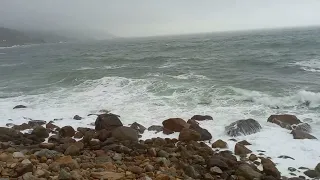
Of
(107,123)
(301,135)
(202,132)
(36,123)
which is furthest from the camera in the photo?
(36,123)

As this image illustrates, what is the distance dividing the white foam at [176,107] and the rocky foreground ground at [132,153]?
1.67 ft

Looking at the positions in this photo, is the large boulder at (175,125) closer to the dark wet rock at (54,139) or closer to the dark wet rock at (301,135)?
the dark wet rock at (301,135)

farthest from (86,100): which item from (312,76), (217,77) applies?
(312,76)

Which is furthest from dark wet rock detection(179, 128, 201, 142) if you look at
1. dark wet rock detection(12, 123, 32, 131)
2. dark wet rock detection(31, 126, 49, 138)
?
dark wet rock detection(12, 123, 32, 131)

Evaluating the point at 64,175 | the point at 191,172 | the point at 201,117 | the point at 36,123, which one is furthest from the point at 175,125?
the point at 36,123

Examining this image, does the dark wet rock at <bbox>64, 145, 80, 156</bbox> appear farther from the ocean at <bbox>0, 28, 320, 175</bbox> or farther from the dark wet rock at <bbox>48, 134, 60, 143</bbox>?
the ocean at <bbox>0, 28, 320, 175</bbox>

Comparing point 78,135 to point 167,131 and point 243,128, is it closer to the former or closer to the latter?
point 167,131

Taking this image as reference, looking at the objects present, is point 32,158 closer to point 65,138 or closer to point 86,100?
point 65,138

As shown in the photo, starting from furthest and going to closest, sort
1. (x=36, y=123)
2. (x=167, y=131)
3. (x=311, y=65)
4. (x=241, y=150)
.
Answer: (x=311, y=65), (x=36, y=123), (x=167, y=131), (x=241, y=150)

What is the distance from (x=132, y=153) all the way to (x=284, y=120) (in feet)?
21.9

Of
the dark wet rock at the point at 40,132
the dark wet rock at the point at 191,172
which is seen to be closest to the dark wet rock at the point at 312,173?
the dark wet rock at the point at 191,172

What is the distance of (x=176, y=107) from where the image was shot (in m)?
14.6

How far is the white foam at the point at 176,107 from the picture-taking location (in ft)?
32.5

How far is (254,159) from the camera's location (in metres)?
8.80
